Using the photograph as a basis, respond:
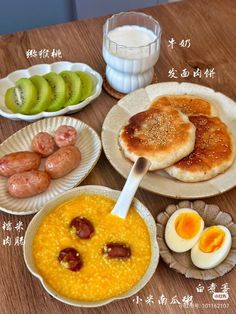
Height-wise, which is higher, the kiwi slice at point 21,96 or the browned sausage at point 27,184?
the kiwi slice at point 21,96

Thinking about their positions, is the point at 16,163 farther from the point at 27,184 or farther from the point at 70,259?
the point at 70,259

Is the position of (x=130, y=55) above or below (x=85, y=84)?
above

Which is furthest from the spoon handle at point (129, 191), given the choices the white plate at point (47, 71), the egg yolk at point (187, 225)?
the white plate at point (47, 71)

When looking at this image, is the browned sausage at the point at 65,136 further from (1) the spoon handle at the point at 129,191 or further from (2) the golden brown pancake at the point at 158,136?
(1) the spoon handle at the point at 129,191

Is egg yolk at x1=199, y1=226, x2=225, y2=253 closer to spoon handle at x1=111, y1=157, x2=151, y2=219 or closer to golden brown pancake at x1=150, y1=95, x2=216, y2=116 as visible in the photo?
spoon handle at x1=111, y1=157, x2=151, y2=219

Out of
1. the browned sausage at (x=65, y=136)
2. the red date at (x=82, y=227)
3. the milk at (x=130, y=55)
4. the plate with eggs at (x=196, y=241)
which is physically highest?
the milk at (x=130, y=55)

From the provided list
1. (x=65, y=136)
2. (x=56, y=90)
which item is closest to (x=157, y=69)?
(x=56, y=90)

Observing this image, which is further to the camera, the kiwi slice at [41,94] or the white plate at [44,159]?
the kiwi slice at [41,94]
